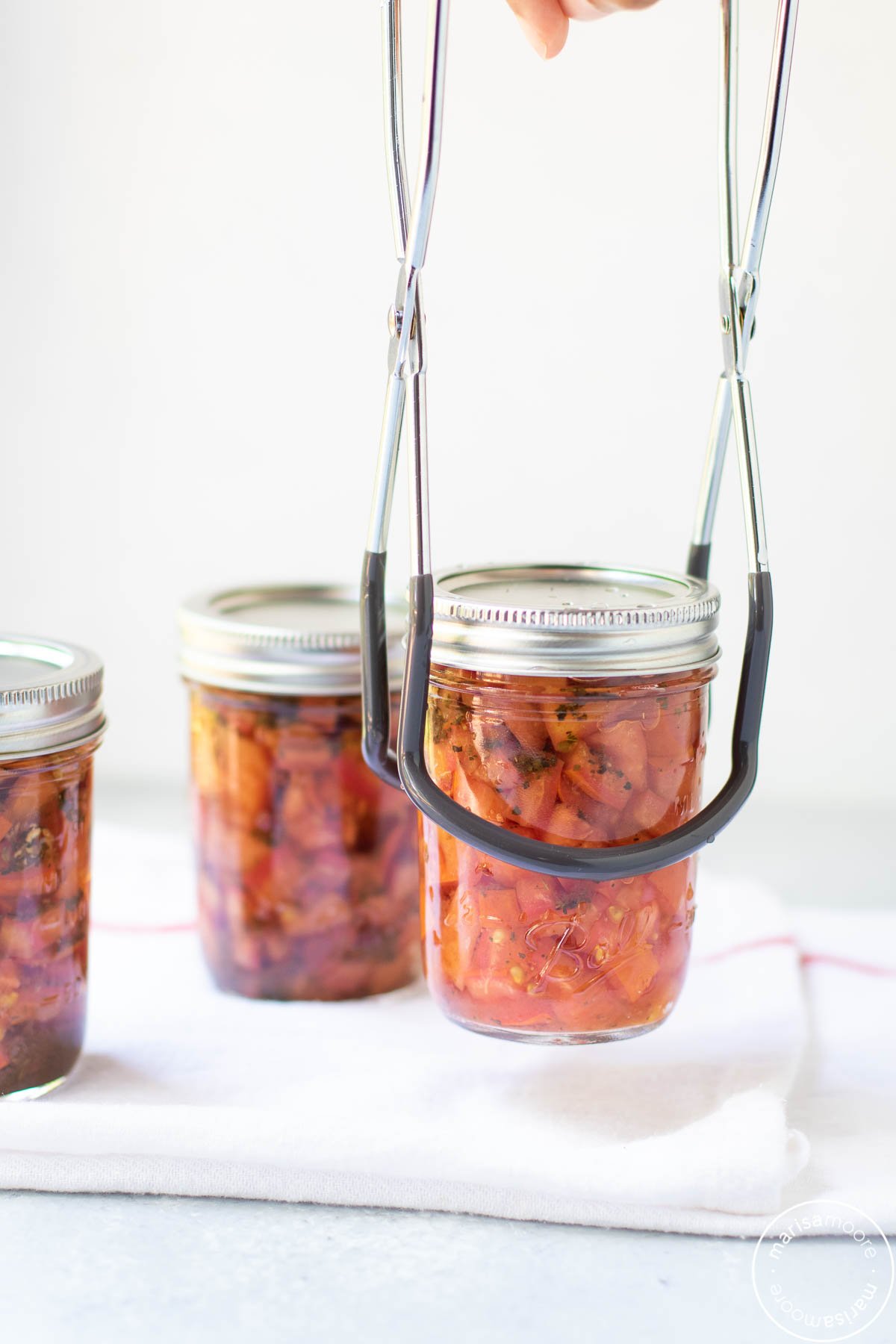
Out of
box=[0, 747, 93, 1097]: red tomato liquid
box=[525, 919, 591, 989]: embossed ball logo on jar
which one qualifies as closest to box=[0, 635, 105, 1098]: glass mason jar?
box=[0, 747, 93, 1097]: red tomato liquid

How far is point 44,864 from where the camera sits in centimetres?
76

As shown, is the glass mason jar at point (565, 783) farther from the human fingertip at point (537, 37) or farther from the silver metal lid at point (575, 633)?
the human fingertip at point (537, 37)

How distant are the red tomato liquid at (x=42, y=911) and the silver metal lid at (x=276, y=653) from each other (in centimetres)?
14

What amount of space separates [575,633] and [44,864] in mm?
314

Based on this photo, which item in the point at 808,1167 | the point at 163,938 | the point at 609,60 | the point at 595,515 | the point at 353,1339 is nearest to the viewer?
the point at 353,1339

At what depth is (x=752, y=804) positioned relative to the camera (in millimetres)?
1465

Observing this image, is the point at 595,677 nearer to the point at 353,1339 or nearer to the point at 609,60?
the point at 353,1339

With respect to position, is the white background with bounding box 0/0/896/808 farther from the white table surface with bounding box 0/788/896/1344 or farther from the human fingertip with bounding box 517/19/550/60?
the white table surface with bounding box 0/788/896/1344

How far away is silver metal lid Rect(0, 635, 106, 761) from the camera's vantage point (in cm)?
73

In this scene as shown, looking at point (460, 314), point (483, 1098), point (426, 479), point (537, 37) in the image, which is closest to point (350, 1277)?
point (483, 1098)

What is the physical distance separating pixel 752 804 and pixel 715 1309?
871mm

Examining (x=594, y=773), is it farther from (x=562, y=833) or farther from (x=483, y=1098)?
(x=483, y=1098)

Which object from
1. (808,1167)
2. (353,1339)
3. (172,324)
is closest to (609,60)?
(172,324)

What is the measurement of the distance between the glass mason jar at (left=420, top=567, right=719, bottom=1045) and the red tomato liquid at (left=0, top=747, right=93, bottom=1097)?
0.20 meters
